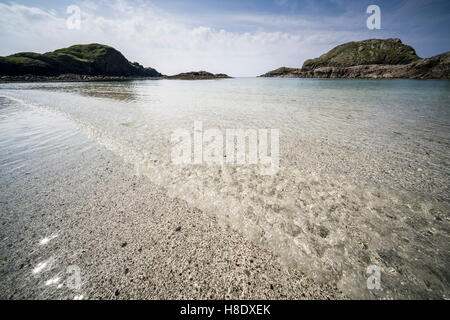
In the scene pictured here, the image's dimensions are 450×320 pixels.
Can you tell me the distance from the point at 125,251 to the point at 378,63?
542 ft

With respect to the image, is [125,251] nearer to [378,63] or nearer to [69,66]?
[69,66]

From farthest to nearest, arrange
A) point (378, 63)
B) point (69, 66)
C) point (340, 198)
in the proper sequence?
point (378, 63)
point (69, 66)
point (340, 198)

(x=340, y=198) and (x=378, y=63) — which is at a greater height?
(x=378, y=63)

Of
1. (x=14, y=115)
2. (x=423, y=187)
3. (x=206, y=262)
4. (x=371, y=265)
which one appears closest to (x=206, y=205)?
(x=206, y=262)

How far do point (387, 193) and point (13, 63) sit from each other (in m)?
124

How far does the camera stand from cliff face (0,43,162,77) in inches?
2857

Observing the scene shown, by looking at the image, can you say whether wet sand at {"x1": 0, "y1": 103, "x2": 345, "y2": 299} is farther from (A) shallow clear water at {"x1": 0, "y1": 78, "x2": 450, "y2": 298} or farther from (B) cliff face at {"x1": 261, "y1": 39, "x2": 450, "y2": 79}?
(B) cliff face at {"x1": 261, "y1": 39, "x2": 450, "y2": 79}

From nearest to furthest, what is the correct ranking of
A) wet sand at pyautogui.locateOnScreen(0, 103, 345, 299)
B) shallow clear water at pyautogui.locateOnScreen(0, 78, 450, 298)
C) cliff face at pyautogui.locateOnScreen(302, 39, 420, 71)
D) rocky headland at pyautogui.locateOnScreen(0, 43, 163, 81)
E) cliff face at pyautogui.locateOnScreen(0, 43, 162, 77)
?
wet sand at pyautogui.locateOnScreen(0, 103, 345, 299) < shallow clear water at pyautogui.locateOnScreen(0, 78, 450, 298) < rocky headland at pyautogui.locateOnScreen(0, 43, 163, 81) < cliff face at pyautogui.locateOnScreen(0, 43, 162, 77) < cliff face at pyautogui.locateOnScreen(302, 39, 420, 71)

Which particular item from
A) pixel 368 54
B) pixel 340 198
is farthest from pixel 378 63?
pixel 340 198

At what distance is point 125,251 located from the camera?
2590 millimetres

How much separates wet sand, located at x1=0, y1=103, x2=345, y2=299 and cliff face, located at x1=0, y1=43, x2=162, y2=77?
370 ft

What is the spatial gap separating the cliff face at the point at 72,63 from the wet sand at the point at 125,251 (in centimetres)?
11292

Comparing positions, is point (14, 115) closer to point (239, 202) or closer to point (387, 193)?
point (239, 202)

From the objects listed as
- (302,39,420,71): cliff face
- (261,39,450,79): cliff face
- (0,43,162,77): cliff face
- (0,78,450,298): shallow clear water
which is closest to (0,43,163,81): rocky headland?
(0,43,162,77): cliff face
